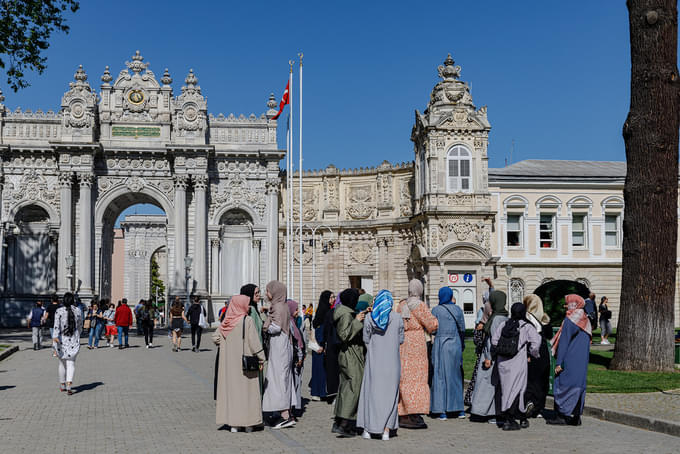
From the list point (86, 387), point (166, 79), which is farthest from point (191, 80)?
point (86, 387)

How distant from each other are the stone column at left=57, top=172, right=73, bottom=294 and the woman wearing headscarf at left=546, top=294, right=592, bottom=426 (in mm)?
35200

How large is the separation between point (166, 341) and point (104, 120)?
16.7m

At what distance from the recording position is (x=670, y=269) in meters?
16.6

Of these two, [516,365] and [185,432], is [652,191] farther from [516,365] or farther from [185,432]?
[185,432]

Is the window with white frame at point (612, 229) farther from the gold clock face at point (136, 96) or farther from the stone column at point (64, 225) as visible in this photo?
the stone column at point (64, 225)

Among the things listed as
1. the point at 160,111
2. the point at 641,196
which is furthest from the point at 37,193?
the point at 641,196

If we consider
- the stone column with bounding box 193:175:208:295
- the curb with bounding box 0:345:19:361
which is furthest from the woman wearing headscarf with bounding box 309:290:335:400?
the stone column with bounding box 193:175:208:295

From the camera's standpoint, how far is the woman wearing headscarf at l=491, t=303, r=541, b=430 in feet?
36.5

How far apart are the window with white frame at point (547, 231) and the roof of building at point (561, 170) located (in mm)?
2195

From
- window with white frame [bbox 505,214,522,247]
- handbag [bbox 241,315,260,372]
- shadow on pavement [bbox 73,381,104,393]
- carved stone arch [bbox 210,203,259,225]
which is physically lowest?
shadow on pavement [bbox 73,381,104,393]

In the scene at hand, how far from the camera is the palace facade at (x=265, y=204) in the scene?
132 feet

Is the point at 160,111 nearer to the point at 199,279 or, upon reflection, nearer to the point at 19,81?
the point at 199,279

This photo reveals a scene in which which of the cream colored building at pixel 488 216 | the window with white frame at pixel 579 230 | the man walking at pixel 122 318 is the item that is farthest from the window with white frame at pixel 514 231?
the man walking at pixel 122 318

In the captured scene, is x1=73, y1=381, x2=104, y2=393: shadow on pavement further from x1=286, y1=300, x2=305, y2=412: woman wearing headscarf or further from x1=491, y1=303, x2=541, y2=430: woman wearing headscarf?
x1=491, y1=303, x2=541, y2=430: woman wearing headscarf
